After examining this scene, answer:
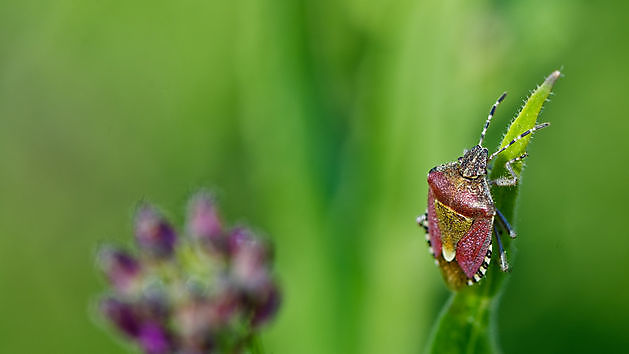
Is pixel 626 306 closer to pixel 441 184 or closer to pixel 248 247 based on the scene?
pixel 441 184

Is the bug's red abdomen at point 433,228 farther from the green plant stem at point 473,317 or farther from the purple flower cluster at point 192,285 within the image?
the purple flower cluster at point 192,285

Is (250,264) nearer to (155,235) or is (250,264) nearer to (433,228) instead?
(155,235)

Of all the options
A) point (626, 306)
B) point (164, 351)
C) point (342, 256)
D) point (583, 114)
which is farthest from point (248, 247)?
point (583, 114)

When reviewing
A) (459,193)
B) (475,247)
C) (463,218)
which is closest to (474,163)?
(459,193)

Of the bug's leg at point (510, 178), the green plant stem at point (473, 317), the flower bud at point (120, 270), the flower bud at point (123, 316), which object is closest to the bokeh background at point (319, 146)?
the green plant stem at point (473, 317)

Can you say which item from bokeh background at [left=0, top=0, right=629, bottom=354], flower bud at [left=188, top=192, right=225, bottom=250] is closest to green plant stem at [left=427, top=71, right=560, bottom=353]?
flower bud at [left=188, top=192, right=225, bottom=250]
